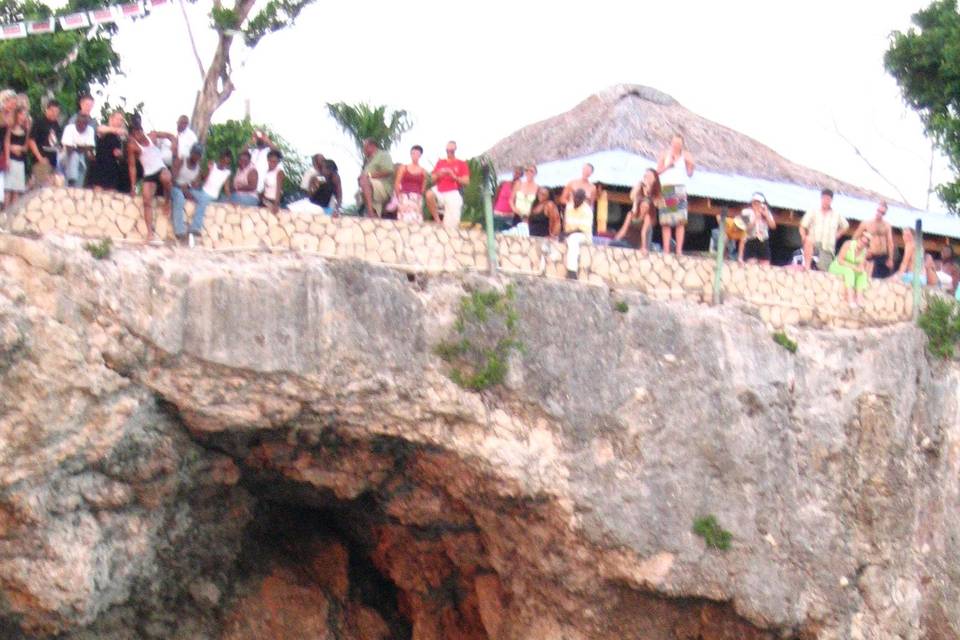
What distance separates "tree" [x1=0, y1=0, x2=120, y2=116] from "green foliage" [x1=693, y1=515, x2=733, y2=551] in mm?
9570

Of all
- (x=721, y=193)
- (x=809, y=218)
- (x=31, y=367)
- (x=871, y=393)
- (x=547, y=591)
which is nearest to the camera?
(x=31, y=367)

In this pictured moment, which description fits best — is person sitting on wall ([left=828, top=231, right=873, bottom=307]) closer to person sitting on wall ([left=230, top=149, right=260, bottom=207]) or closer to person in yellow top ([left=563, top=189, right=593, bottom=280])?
person in yellow top ([left=563, top=189, right=593, bottom=280])

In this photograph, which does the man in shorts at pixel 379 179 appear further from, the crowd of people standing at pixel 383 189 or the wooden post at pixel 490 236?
the wooden post at pixel 490 236

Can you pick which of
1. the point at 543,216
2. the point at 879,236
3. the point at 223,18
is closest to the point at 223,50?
the point at 223,18

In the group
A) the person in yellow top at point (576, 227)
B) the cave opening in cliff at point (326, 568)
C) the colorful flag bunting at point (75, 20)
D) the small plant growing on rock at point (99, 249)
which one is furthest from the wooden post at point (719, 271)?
the colorful flag bunting at point (75, 20)

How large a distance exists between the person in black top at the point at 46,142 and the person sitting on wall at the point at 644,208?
6291 millimetres

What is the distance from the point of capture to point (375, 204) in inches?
701

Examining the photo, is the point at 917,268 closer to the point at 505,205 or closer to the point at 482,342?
the point at 505,205

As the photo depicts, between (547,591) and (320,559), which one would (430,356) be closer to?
(547,591)

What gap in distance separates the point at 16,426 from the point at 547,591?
5.98 meters

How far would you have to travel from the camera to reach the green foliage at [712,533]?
17109 millimetres

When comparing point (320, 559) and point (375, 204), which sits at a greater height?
point (375, 204)

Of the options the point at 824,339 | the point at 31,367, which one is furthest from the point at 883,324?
the point at 31,367

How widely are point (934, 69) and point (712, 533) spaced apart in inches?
453
